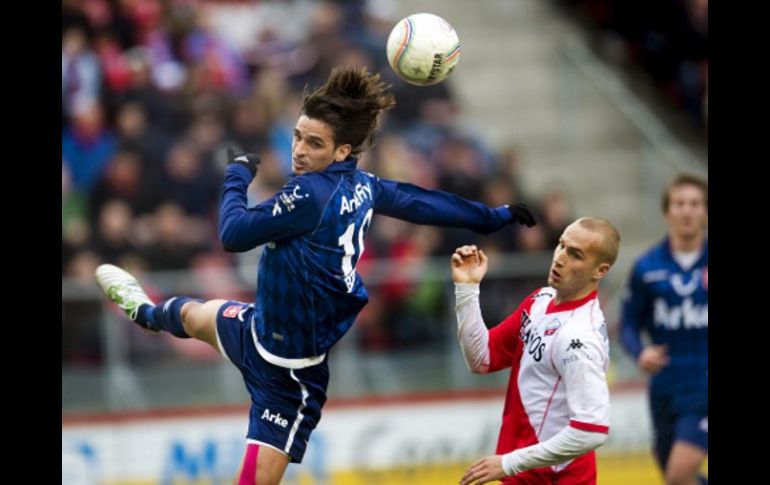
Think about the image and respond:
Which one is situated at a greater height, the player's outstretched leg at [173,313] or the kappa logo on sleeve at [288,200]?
the kappa logo on sleeve at [288,200]

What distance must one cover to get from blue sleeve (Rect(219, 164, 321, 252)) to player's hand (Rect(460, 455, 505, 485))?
4.53ft

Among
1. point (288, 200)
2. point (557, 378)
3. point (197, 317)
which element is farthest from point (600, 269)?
point (197, 317)

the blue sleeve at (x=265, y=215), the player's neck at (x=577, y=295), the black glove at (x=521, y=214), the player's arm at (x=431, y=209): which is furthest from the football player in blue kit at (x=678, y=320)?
the blue sleeve at (x=265, y=215)

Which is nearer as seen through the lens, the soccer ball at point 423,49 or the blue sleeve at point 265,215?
the blue sleeve at point 265,215

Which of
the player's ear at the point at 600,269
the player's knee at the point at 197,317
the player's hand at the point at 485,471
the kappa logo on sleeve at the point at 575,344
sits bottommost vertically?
the player's hand at the point at 485,471

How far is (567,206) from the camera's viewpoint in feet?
45.2

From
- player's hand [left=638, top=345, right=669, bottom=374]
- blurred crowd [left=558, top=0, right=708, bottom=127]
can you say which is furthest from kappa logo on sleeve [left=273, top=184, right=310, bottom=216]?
blurred crowd [left=558, top=0, right=708, bottom=127]

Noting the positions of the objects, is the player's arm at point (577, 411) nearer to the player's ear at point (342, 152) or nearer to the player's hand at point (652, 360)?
the player's ear at point (342, 152)

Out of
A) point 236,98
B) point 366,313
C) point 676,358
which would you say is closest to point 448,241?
point 366,313

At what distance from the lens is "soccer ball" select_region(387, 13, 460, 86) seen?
Answer: 6.52m

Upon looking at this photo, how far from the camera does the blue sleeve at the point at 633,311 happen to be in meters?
9.02

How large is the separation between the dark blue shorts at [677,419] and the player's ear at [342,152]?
3365 mm

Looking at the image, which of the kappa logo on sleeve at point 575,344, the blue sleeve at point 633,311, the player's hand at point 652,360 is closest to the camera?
the kappa logo on sleeve at point 575,344

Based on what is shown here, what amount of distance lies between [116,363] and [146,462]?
0.95 metres
